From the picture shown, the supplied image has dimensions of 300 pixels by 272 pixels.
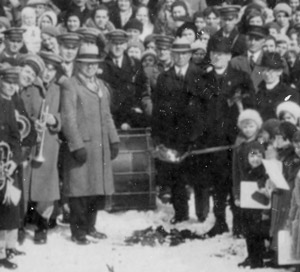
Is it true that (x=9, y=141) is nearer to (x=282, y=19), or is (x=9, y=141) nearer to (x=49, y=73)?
(x=49, y=73)

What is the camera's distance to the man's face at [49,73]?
32.8 feet

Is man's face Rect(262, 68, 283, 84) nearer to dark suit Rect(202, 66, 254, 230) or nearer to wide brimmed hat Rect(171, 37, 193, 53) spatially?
dark suit Rect(202, 66, 254, 230)

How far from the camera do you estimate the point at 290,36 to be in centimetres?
1222

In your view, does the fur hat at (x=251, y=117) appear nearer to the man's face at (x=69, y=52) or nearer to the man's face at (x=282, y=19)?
the man's face at (x=69, y=52)

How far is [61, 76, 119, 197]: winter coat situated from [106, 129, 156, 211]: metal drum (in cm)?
90

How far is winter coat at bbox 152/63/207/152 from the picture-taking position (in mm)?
10547

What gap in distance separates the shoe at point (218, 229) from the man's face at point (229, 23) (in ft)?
8.85

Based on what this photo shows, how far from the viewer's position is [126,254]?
9.49 meters

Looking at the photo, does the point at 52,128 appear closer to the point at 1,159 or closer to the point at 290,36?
the point at 1,159

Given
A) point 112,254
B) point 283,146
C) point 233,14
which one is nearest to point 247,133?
point 283,146

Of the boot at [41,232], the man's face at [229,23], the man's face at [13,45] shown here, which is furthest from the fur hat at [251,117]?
the man's face at [13,45]

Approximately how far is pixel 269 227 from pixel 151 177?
2.46 m

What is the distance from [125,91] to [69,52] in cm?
85

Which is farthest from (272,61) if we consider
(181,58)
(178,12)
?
(178,12)
